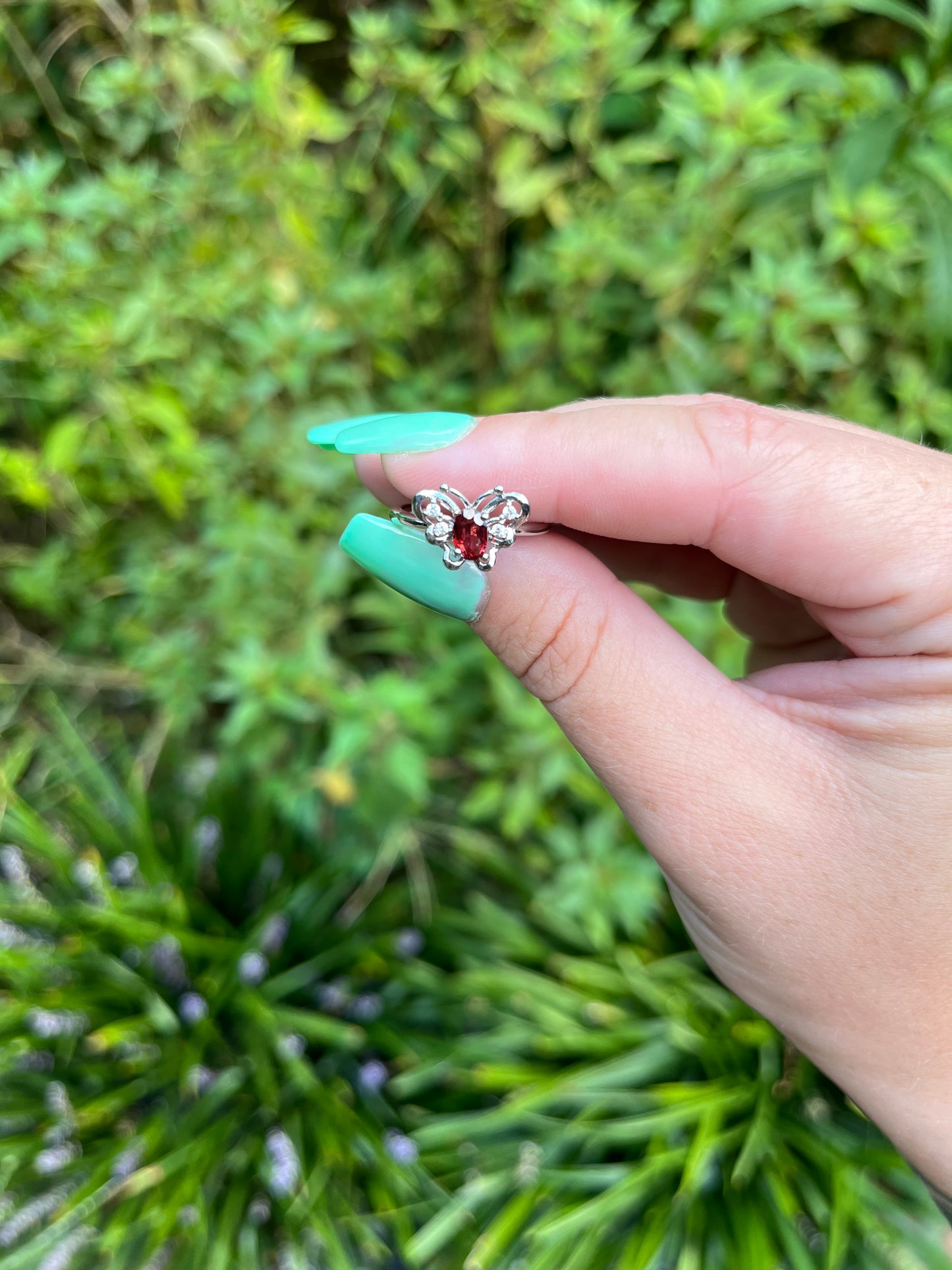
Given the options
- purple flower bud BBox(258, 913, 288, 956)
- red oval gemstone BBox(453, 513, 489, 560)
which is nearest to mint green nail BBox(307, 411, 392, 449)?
red oval gemstone BBox(453, 513, 489, 560)

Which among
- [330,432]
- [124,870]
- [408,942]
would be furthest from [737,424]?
[124,870]

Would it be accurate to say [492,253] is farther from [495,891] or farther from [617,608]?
[495,891]

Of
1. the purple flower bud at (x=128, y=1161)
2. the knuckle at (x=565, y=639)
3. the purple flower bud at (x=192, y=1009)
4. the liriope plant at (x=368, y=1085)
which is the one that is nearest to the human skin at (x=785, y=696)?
the knuckle at (x=565, y=639)

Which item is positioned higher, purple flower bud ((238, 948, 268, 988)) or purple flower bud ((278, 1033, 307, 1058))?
purple flower bud ((238, 948, 268, 988))

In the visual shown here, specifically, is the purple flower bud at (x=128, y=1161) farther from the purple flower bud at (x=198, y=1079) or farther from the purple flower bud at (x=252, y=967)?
the purple flower bud at (x=252, y=967)

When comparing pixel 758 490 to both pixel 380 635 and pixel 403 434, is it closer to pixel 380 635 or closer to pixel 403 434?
pixel 403 434

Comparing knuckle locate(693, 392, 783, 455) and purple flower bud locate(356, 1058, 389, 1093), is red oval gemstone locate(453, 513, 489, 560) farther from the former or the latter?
purple flower bud locate(356, 1058, 389, 1093)
